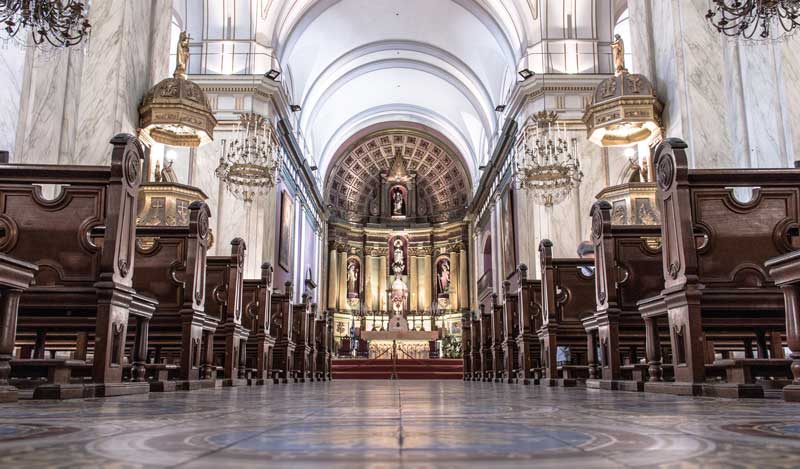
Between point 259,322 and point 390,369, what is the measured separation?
804cm

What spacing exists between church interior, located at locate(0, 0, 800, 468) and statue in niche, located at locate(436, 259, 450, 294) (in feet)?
14.6

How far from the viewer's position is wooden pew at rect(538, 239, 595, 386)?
243 inches

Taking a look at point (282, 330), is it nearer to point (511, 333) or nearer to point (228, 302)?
point (511, 333)

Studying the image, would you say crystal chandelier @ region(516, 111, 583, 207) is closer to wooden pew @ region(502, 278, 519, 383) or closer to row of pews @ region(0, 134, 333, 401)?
wooden pew @ region(502, 278, 519, 383)

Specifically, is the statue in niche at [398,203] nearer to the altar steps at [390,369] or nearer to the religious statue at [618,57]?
the altar steps at [390,369]

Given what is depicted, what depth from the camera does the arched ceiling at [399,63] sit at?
14906 millimetres

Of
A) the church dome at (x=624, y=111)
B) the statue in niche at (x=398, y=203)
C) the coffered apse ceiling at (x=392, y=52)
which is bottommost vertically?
the church dome at (x=624, y=111)

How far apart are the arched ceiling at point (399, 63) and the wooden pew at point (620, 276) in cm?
989

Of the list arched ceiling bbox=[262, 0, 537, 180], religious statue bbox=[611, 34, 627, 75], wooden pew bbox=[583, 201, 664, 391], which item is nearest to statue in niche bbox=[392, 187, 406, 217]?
arched ceiling bbox=[262, 0, 537, 180]

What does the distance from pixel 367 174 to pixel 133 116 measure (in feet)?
57.7

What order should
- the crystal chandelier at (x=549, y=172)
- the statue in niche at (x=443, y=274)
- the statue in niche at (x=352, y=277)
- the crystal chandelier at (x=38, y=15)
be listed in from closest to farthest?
the crystal chandelier at (x=38, y=15), the crystal chandelier at (x=549, y=172), the statue in niche at (x=352, y=277), the statue in niche at (x=443, y=274)

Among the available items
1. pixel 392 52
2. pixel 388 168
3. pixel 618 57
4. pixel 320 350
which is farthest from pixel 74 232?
pixel 388 168

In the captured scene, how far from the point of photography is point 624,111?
8320 mm

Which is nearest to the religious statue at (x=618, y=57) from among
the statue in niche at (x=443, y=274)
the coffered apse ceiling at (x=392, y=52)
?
the coffered apse ceiling at (x=392, y=52)
